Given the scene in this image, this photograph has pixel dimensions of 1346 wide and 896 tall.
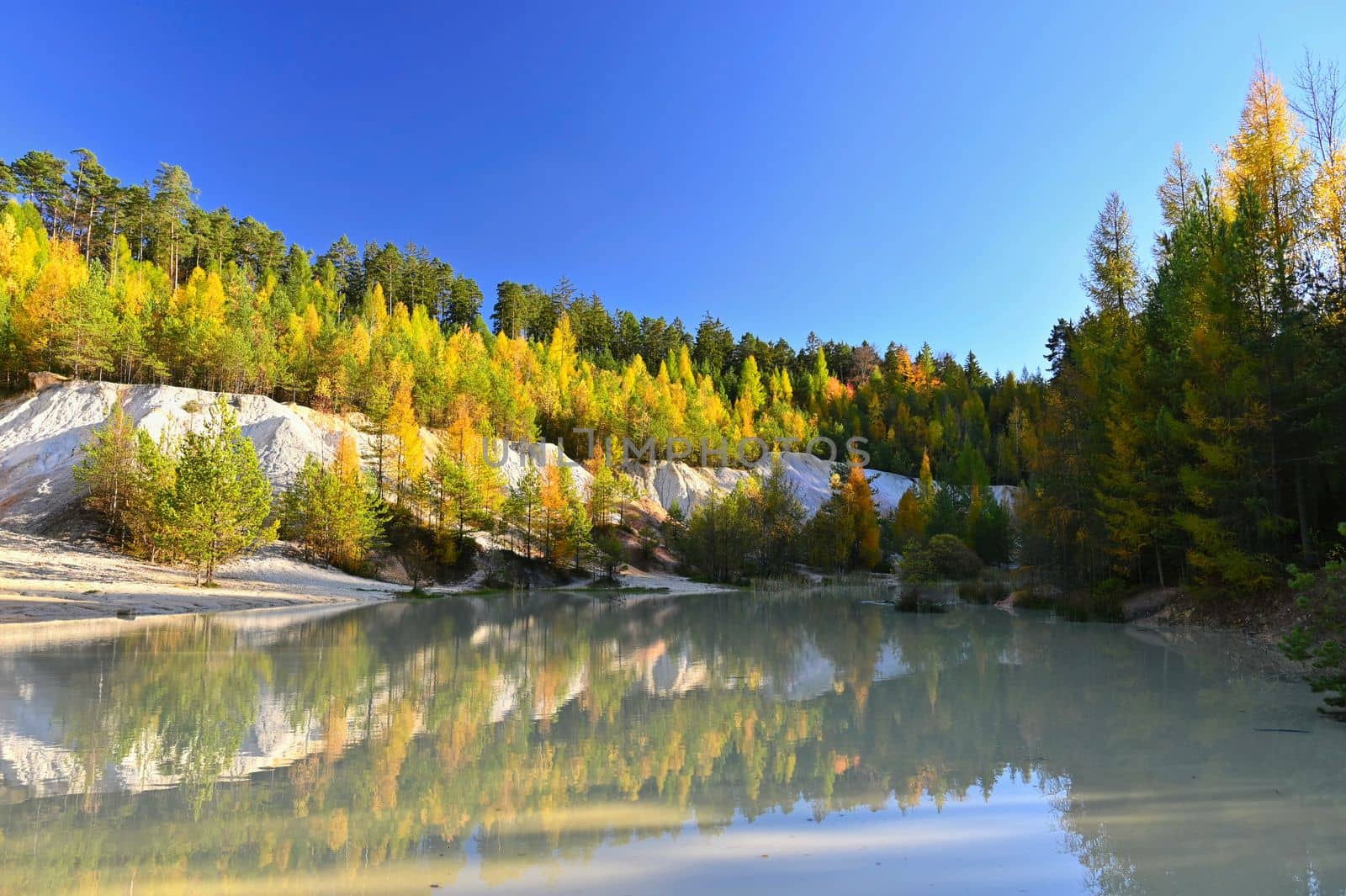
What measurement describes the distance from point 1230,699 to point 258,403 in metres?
57.9

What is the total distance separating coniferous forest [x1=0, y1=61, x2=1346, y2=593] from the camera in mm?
19016

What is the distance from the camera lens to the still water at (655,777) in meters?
4.65

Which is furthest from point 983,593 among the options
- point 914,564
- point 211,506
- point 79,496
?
point 79,496

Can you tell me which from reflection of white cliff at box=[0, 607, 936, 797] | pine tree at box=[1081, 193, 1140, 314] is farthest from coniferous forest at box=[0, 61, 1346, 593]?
reflection of white cliff at box=[0, 607, 936, 797]

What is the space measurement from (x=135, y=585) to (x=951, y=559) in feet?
146

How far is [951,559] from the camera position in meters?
47.0

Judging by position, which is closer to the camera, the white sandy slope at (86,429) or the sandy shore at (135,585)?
the sandy shore at (135,585)

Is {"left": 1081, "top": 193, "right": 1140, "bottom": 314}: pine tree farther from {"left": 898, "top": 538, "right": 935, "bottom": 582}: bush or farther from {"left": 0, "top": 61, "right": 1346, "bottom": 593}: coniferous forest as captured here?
{"left": 898, "top": 538, "right": 935, "bottom": 582}: bush

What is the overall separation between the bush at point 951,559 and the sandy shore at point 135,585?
33235mm

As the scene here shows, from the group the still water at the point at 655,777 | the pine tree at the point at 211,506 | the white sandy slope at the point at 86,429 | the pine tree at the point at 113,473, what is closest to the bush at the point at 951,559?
the still water at the point at 655,777

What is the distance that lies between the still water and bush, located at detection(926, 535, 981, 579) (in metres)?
31.9

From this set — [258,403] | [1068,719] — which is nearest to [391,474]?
[258,403]

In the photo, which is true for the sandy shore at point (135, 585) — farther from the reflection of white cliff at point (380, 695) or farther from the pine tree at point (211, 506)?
the reflection of white cliff at point (380, 695)

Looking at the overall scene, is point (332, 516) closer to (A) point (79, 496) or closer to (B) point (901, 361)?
(A) point (79, 496)
